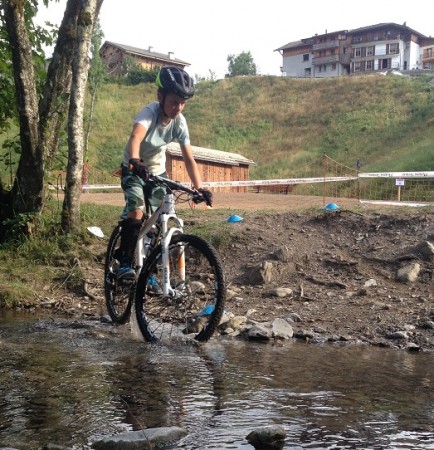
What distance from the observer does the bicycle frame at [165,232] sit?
5.61 m

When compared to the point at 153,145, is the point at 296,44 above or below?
above

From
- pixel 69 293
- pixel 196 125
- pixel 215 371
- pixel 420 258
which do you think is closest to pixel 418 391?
pixel 215 371

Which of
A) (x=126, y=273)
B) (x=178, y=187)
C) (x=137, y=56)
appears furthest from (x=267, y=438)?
(x=137, y=56)

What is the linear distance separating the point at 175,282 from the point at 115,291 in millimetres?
1516

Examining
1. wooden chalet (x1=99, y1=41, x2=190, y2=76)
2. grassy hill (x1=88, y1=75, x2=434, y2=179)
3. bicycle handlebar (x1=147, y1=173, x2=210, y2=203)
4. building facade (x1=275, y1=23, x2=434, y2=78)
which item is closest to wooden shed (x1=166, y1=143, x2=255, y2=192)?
grassy hill (x1=88, y1=75, x2=434, y2=179)

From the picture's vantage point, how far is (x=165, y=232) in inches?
227

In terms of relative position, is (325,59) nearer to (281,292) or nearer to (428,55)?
(428,55)

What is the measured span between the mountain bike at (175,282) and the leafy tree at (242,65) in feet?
365

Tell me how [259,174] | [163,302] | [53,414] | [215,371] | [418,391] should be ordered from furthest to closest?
[259,174]
[163,302]
[215,371]
[418,391]
[53,414]

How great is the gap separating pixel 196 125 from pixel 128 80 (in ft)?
47.0

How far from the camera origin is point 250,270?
8.64m

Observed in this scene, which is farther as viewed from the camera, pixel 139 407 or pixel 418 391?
pixel 418 391

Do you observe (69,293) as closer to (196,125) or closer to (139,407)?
(139,407)

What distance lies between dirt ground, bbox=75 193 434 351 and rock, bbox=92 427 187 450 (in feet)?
10.7
